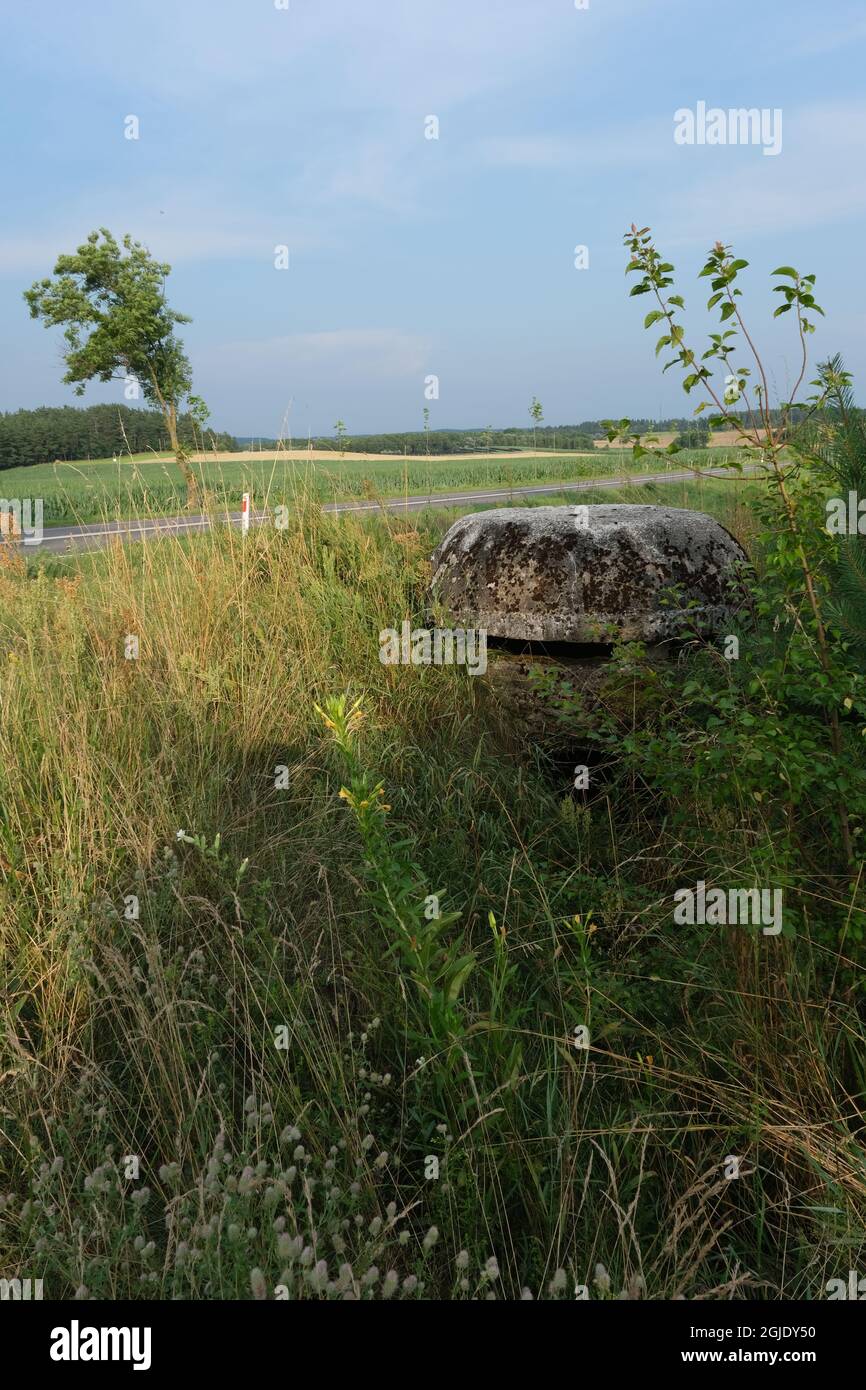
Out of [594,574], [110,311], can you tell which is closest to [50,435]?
[110,311]

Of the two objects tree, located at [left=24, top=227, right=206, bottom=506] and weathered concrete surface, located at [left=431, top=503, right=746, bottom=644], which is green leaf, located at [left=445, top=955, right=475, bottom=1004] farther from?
tree, located at [left=24, top=227, right=206, bottom=506]

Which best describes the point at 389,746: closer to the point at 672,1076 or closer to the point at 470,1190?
the point at 672,1076

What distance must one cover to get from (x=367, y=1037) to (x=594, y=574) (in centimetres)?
222

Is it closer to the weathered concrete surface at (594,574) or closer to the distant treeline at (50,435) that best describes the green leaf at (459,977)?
the weathered concrete surface at (594,574)

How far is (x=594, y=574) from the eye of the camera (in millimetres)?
3771

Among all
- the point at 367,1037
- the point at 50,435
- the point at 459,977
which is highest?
the point at 50,435

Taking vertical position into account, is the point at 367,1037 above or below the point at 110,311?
below

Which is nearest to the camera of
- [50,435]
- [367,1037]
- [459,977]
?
[459,977]

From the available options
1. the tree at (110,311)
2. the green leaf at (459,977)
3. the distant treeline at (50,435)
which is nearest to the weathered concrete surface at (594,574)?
the green leaf at (459,977)

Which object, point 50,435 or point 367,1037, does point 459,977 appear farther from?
point 50,435

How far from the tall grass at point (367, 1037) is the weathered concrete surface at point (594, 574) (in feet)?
2.08

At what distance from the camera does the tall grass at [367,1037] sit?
1.74m

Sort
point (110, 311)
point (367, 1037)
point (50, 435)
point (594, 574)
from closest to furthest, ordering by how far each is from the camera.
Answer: point (367, 1037) → point (594, 574) → point (110, 311) → point (50, 435)

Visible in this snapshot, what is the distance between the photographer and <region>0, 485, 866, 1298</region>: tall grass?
1737 millimetres
